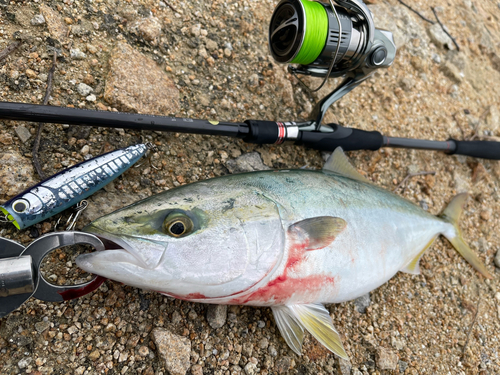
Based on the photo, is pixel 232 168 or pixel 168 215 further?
pixel 232 168

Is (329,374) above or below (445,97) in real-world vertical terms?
below

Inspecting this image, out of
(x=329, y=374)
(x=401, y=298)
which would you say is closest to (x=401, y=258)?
(x=401, y=298)

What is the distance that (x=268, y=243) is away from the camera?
1617 mm

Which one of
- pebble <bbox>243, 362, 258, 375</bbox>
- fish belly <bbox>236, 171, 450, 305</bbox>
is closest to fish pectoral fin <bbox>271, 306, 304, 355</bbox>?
fish belly <bbox>236, 171, 450, 305</bbox>

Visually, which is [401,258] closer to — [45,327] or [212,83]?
[212,83]

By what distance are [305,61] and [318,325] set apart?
1.52 meters

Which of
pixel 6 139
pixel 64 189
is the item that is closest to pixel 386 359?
pixel 64 189

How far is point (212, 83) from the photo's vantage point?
2.50 metres

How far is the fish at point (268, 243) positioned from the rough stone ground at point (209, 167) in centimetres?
35

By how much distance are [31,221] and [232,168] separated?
1192 mm

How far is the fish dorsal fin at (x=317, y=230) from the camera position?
172cm

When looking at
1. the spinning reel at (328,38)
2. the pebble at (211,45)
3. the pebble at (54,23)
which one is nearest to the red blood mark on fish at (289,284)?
the spinning reel at (328,38)

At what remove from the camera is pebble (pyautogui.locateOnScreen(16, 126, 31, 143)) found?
188 centimetres

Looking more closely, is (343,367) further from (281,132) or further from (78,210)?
(78,210)
